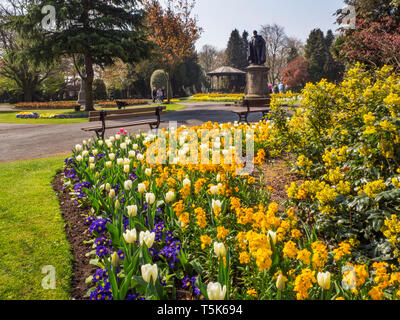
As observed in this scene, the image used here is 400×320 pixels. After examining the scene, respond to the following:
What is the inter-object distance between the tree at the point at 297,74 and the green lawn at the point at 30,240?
43.5m

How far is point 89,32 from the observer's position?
1742 centimetres

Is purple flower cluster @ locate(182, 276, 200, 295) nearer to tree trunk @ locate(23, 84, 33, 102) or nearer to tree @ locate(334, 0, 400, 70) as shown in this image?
tree @ locate(334, 0, 400, 70)

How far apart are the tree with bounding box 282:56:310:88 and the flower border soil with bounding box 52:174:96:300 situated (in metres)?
43.9

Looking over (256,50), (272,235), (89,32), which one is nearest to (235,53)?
(256,50)

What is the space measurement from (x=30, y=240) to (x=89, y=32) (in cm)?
1730

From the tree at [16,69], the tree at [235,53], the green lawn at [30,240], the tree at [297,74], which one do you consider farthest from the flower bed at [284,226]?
the tree at [235,53]

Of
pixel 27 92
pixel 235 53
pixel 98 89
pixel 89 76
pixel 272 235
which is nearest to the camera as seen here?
pixel 272 235

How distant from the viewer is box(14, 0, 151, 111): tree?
1647 centimetres

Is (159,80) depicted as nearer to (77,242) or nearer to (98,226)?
(77,242)

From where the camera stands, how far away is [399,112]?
8.75 feet

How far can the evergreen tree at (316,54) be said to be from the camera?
4388 cm

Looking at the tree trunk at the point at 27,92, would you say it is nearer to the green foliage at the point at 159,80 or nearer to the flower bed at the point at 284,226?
the green foliage at the point at 159,80

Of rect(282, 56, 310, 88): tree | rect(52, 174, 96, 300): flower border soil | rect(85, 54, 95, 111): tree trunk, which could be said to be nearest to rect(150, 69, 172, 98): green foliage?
rect(85, 54, 95, 111): tree trunk
